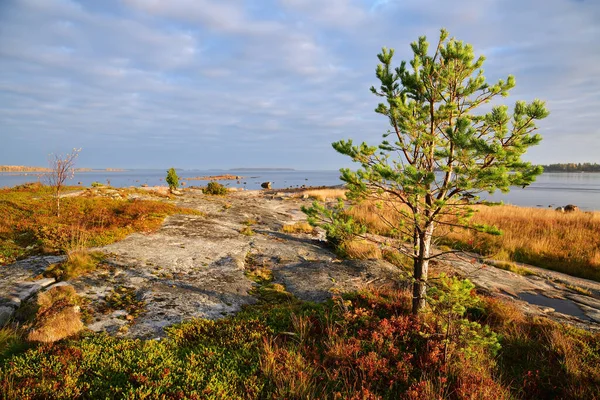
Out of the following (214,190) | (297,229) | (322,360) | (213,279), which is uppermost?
(214,190)

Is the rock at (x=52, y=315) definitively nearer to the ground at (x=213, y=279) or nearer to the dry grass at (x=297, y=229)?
the ground at (x=213, y=279)

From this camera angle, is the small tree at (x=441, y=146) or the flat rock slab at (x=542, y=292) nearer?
the small tree at (x=441, y=146)

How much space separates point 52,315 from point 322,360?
447cm

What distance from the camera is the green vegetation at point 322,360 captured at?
3.84m

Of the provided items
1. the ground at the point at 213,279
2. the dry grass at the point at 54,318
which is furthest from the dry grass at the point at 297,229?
the dry grass at the point at 54,318

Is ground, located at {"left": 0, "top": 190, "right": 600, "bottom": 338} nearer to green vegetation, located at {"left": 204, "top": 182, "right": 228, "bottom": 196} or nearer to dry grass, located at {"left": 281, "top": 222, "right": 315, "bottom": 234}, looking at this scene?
dry grass, located at {"left": 281, "top": 222, "right": 315, "bottom": 234}

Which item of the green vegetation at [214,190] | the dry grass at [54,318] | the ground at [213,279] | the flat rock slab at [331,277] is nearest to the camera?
the dry grass at [54,318]

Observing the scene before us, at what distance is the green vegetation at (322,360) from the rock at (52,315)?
0.24 metres

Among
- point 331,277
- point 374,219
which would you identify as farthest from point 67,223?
point 374,219

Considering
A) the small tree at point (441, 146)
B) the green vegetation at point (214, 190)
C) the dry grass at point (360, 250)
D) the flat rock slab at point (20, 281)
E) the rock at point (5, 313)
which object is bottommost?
the dry grass at point (360, 250)

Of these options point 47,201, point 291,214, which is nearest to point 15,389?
point 47,201

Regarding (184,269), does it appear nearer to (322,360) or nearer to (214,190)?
(322,360)

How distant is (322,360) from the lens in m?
4.82

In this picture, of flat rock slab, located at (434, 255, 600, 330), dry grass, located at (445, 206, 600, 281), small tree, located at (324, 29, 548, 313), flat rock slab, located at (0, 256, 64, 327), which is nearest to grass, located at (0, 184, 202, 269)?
flat rock slab, located at (0, 256, 64, 327)
